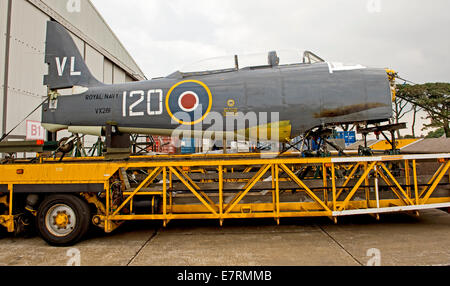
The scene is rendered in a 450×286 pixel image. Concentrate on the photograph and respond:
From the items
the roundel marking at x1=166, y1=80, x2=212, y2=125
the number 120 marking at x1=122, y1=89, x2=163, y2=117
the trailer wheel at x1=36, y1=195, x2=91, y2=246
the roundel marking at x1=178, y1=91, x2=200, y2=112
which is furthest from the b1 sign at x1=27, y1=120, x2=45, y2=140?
the roundel marking at x1=178, y1=91, x2=200, y2=112

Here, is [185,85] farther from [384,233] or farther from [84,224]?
[384,233]

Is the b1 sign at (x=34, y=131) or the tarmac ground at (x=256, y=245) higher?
the b1 sign at (x=34, y=131)

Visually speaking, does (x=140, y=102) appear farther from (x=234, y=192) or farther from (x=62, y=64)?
(x=234, y=192)

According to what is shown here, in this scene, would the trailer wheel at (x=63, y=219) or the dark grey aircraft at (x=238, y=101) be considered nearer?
the trailer wheel at (x=63, y=219)

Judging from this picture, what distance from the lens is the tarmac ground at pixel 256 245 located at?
11.4ft

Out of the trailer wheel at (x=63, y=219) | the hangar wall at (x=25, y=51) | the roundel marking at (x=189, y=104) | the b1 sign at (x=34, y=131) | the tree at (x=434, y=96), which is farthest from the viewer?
the tree at (x=434, y=96)

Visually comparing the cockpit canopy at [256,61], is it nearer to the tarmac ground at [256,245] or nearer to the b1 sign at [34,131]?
the tarmac ground at [256,245]

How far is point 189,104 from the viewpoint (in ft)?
17.0

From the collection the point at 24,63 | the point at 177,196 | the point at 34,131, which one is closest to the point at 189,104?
the point at 177,196

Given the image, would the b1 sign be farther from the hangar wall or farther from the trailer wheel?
the trailer wheel

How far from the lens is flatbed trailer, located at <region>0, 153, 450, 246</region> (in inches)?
164

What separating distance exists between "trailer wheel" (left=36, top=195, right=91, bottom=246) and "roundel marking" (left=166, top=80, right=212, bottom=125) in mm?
2414

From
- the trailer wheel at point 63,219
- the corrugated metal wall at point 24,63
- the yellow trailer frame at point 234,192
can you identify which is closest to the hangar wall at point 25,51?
the corrugated metal wall at point 24,63

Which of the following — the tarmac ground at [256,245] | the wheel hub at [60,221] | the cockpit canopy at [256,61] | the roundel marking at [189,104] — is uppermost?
the cockpit canopy at [256,61]
